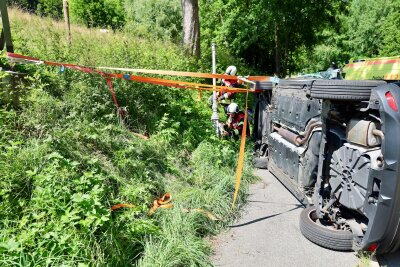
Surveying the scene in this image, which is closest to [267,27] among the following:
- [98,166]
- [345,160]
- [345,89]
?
[345,89]

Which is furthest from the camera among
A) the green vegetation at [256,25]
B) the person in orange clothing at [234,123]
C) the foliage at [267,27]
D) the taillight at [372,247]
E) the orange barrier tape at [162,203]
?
the foliage at [267,27]

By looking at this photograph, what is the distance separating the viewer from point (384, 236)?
2.68 m

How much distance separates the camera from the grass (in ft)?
8.63

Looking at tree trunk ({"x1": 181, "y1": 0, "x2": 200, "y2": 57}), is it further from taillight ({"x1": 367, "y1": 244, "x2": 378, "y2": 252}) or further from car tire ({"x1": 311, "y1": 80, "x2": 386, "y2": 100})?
taillight ({"x1": 367, "y1": 244, "x2": 378, "y2": 252})

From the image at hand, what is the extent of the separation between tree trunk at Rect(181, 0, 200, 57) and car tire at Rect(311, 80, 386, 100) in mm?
6917

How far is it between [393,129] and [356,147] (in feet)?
1.54

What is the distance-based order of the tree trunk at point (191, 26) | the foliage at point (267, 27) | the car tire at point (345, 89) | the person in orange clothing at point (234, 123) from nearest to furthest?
1. the car tire at point (345, 89)
2. the person in orange clothing at point (234, 123)
3. the tree trunk at point (191, 26)
4. the foliage at point (267, 27)

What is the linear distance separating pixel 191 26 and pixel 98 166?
7.06 metres

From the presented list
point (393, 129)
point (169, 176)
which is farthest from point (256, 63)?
point (393, 129)

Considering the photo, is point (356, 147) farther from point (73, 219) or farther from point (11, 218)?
point (11, 218)

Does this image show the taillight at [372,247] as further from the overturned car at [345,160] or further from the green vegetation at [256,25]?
the green vegetation at [256,25]

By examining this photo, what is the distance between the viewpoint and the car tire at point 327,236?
3214mm

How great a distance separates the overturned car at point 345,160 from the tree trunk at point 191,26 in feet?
18.6

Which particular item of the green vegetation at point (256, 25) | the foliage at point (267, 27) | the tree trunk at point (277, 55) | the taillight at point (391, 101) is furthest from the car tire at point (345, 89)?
the tree trunk at point (277, 55)
